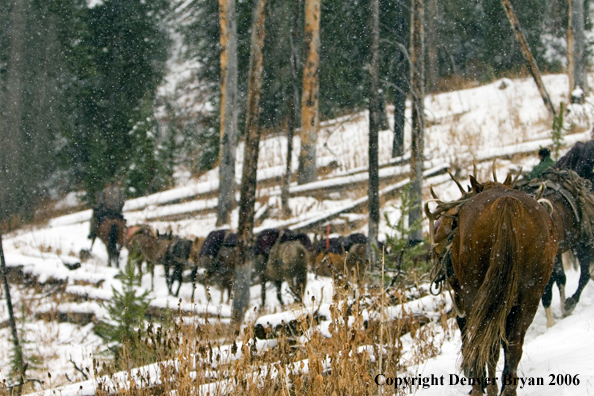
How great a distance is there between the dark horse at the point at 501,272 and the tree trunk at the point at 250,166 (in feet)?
18.9

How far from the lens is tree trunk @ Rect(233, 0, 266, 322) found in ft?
31.3

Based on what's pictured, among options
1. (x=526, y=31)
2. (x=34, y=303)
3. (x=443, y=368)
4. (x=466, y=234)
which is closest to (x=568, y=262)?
(x=443, y=368)

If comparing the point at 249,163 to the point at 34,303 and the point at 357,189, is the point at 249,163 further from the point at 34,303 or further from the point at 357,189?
the point at 357,189

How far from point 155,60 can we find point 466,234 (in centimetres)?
2530

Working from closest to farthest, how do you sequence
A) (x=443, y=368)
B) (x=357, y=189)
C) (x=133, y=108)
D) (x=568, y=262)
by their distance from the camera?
(x=443, y=368)
(x=568, y=262)
(x=357, y=189)
(x=133, y=108)

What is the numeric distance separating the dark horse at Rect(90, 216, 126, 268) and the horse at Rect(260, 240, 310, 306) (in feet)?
19.6

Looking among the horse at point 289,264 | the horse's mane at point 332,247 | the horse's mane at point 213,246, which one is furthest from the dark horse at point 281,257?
the horse's mane at point 213,246

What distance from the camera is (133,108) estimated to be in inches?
1005

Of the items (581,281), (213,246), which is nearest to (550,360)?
(581,281)

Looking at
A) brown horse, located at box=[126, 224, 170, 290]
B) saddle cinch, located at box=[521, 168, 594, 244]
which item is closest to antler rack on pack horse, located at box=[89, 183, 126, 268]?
brown horse, located at box=[126, 224, 170, 290]

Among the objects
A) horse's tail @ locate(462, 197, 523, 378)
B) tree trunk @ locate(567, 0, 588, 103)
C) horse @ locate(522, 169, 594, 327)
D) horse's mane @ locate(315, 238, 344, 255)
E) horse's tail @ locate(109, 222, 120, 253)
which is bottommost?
horse's tail @ locate(462, 197, 523, 378)

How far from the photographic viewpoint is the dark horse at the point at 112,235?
50.8 feet

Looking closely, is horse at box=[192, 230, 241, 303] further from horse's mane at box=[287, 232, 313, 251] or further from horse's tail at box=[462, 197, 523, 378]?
horse's tail at box=[462, 197, 523, 378]

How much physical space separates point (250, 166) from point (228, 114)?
7.20 metres
